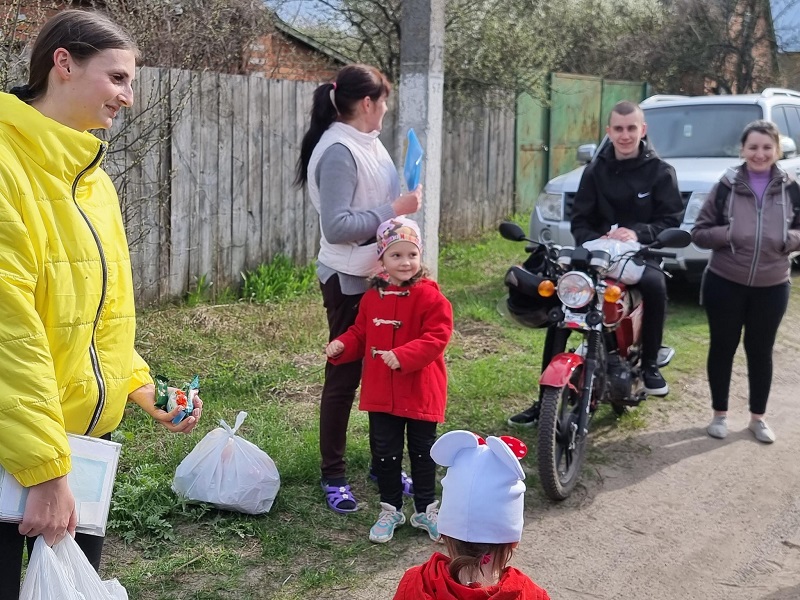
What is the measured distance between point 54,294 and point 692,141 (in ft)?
29.5

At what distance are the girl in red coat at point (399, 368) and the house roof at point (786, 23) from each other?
1813 cm

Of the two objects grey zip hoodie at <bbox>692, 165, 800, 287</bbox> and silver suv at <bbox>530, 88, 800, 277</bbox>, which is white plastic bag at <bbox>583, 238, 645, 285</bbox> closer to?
grey zip hoodie at <bbox>692, 165, 800, 287</bbox>

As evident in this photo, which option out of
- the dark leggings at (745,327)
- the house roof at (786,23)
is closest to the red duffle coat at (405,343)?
the dark leggings at (745,327)

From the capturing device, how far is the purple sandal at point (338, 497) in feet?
14.2

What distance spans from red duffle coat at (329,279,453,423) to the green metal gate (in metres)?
9.57

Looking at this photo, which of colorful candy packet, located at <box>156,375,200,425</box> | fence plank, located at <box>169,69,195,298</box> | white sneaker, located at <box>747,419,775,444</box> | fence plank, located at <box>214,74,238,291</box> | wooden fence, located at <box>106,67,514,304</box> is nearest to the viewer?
colorful candy packet, located at <box>156,375,200,425</box>

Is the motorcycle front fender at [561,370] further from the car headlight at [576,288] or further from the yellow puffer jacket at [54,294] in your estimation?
the yellow puffer jacket at [54,294]

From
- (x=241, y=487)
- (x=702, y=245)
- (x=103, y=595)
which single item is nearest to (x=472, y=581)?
(x=103, y=595)

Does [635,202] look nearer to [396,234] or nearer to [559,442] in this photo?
[559,442]

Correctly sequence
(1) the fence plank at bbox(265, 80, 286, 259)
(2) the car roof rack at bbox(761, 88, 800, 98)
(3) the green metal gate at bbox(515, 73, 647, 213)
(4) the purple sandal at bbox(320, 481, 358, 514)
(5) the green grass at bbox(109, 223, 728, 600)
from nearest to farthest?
(5) the green grass at bbox(109, 223, 728, 600), (4) the purple sandal at bbox(320, 481, 358, 514), (1) the fence plank at bbox(265, 80, 286, 259), (2) the car roof rack at bbox(761, 88, 800, 98), (3) the green metal gate at bbox(515, 73, 647, 213)

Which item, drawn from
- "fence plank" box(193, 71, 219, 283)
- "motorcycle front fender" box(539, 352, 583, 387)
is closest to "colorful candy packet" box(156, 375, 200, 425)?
"motorcycle front fender" box(539, 352, 583, 387)

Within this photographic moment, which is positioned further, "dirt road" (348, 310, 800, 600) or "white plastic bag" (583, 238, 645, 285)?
"white plastic bag" (583, 238, 645, 285)

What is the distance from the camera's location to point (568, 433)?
465cm

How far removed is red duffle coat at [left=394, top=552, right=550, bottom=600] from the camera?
6.95ft
